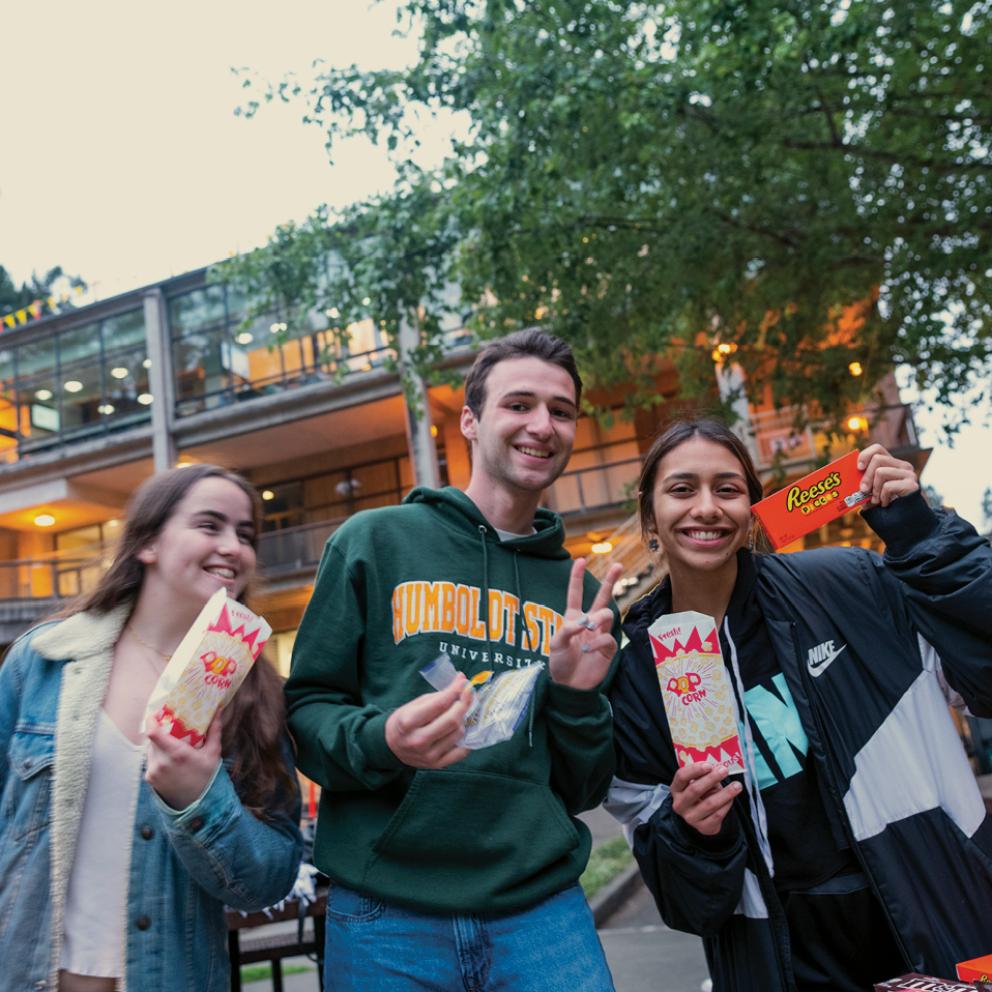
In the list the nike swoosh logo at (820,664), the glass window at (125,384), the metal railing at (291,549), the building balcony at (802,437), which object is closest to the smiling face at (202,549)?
the nike swoosh logo at (820,664)

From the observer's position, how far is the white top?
2.02 m

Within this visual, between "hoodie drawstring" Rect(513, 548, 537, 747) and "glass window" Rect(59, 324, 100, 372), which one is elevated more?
"glass window" Rect(59, 324, 100, 372)

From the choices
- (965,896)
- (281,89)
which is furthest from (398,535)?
(281,89)

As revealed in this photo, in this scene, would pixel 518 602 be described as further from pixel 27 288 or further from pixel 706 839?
pixel 27 288

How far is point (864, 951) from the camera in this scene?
7.27 feet

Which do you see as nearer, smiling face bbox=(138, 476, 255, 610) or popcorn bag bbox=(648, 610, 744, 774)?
popcorn bag bbox=(648, 610, 744, 774)

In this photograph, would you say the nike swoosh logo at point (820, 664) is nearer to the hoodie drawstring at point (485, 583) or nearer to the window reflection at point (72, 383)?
the hoodie drawstring at point (485, 583)

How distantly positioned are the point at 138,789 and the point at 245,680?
358 mm

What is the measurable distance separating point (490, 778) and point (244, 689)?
0.69 m

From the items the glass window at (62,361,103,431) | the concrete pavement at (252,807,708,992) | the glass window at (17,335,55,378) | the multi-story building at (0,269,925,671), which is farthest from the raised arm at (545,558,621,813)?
the glass window at (17,335,55,378)

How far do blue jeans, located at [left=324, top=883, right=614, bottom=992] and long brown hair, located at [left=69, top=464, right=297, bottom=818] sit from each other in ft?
1.13

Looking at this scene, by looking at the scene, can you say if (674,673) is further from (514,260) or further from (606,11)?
(606,11)

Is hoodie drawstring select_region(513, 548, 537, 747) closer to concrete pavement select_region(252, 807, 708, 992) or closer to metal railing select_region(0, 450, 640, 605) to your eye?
concrete pavement select_region(252, 807, 708, 992)

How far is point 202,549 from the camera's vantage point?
2320mm
